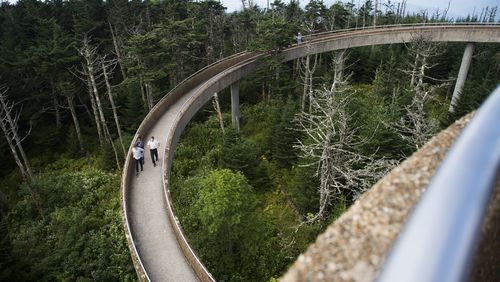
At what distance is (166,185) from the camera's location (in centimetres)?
1379

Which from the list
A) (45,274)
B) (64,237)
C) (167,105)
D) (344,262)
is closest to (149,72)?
(167,105)

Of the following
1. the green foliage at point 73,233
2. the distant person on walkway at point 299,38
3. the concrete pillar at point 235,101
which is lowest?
the green foliage at point 73,233

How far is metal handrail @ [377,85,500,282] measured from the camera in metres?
1.26

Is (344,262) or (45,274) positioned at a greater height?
(344,262)

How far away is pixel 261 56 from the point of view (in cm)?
2919

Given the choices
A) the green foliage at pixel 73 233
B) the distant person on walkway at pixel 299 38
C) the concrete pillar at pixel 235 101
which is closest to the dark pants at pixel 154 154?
the green foliage at pixel 73 233

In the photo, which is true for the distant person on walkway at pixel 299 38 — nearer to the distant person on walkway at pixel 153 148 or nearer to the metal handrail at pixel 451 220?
the distant person on walkway at pixel 153 148

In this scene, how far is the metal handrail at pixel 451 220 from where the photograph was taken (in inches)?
49.6

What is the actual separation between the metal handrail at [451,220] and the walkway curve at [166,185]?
30.4 feet

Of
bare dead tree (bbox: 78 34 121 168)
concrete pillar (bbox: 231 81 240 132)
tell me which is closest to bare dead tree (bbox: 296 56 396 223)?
concrete pillar (bbox: 231 81 240 132)

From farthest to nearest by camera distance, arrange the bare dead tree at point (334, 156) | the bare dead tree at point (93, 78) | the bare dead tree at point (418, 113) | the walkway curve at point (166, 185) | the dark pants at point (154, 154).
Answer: the bare dead tree at point (93, 78) → the dark pants at point (154, 154) → the bare dead tree at point (418, 113) → the bare dead tree at point (334, 156) → the walkway curve at point (166, 185)

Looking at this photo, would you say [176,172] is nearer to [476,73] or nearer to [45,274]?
[45,274]

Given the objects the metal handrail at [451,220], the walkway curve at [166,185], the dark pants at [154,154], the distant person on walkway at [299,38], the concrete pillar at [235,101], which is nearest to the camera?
the metal handrail at [451,220]

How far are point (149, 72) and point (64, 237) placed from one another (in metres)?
12.0
